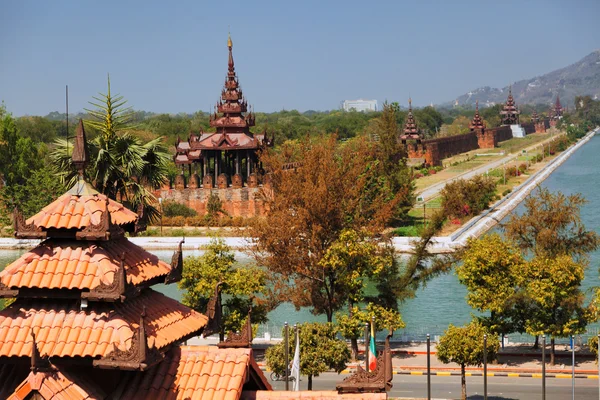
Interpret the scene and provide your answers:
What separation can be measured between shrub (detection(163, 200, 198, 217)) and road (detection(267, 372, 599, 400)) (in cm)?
4045

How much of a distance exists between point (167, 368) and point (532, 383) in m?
18.1

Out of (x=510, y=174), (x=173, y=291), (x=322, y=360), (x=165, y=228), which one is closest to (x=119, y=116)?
(x=322, y=360)

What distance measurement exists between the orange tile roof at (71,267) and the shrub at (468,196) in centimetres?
5597

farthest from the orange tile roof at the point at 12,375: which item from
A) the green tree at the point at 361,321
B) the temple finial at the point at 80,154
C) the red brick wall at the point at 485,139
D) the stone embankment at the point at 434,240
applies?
the red brick wall at the point at 485,139

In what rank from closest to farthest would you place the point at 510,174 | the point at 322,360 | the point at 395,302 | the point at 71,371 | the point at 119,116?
the point at 71,371
the point at 119,116
the point at 322,360
the point at 395,302
the point at 510,174

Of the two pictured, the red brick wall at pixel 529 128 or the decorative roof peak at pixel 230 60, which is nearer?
the decorative roof peak at pixel 230 60

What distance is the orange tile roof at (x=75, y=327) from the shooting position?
1091 centimetres

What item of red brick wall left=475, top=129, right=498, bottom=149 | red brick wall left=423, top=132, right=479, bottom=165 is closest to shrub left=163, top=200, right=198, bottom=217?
red brick wall left=423, top=132, right=479, bottom=165

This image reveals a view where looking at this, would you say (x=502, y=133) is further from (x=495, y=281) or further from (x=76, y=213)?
(x=76, y=213)

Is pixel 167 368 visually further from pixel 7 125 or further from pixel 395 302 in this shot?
pixel 7 125

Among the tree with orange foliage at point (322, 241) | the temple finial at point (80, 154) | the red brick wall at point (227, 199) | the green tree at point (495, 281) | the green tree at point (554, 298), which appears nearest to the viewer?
the temple finial at point (80, 154)

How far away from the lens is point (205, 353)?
37.5 feet

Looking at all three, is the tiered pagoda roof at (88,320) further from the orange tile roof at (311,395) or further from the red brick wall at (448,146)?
the red brick wall at (448,146)

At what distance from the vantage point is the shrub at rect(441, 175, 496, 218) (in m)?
67.8
